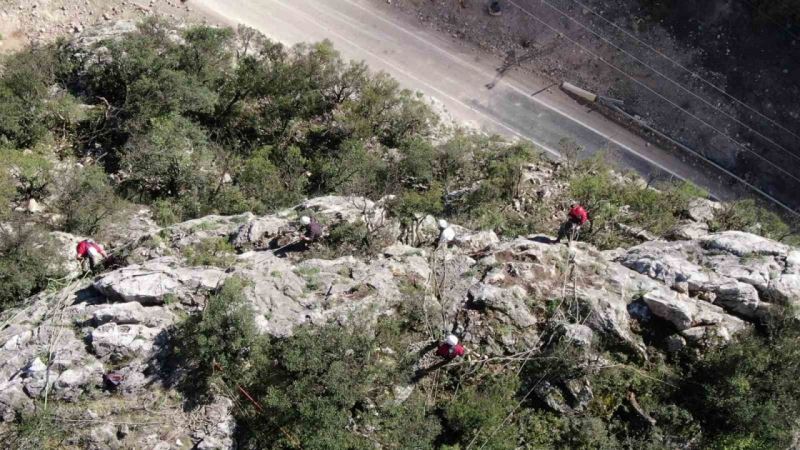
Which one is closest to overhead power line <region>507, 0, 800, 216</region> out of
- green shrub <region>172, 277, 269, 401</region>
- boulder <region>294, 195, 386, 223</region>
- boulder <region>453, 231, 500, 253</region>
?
boulder <region>453, 231, 500, 253</region>

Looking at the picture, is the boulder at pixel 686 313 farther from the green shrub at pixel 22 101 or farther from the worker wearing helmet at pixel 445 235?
the green shrub at pixel 22 101

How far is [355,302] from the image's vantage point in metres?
21.4

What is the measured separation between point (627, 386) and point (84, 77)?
105 feet

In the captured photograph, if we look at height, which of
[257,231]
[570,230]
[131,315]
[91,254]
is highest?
[570,230]

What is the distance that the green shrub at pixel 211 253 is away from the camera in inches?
917

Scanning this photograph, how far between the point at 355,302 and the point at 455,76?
22.1 meters

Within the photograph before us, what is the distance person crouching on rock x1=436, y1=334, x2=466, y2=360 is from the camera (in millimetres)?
19903

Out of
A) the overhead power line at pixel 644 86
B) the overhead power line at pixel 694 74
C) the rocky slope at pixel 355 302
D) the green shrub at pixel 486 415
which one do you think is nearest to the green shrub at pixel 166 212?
the rocky slope at pixel 355 302

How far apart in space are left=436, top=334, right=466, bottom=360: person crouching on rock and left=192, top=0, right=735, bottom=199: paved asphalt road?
68.2 ft

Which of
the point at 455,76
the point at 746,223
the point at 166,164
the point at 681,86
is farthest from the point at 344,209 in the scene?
the point at 681,86

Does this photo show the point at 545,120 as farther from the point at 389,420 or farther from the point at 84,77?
the point at 84,77

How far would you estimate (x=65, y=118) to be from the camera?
32469 mm

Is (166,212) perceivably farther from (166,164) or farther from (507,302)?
(507,302)

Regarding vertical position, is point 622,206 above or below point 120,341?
above
